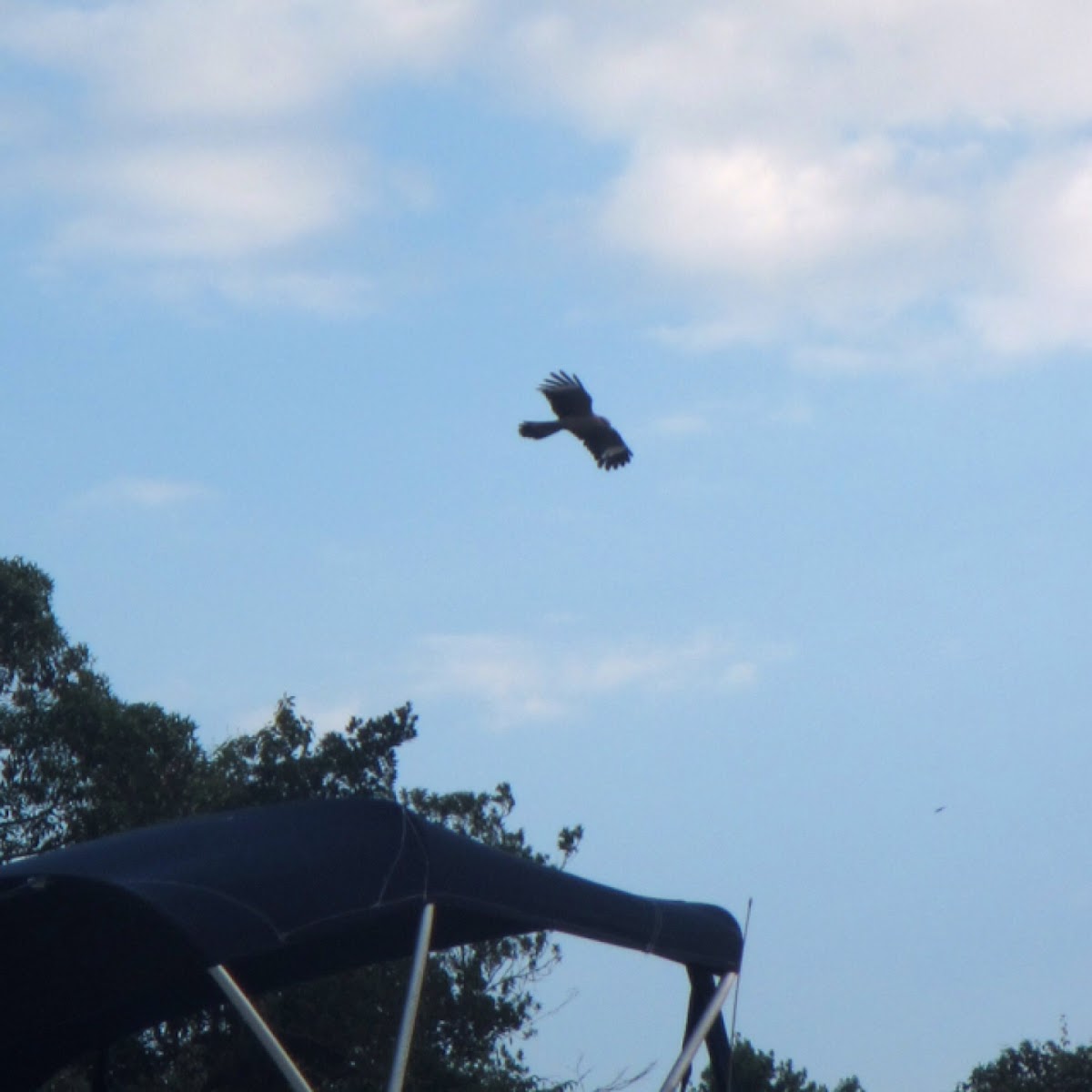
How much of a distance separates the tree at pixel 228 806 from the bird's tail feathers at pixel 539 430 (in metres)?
7.45

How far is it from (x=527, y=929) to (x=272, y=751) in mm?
12571

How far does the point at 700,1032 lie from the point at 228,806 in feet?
38.8

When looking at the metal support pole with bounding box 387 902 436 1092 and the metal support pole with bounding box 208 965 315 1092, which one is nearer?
the metal support pole with bounding box 208 965 315 1092

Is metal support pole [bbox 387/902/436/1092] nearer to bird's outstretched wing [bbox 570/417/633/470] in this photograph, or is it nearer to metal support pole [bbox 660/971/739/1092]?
metal support pole [bbox 660/971/739/1092]

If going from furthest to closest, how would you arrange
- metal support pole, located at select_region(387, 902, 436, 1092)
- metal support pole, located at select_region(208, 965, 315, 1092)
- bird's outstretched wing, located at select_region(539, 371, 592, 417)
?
1. bird's outstretched wing, located at select_region(539, 371, 592, 417)
2. metal support pole, located at select_region(387, 902, 436, 1092)
3. metal support pole, located at select_region(208, 965, 315, 1092)

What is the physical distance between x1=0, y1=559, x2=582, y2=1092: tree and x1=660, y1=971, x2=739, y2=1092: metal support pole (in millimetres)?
9093

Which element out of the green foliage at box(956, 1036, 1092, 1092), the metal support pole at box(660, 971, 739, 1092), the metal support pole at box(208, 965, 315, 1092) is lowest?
the metal support pole at box(208, 965, 315, 1092)

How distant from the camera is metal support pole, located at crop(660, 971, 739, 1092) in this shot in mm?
6762

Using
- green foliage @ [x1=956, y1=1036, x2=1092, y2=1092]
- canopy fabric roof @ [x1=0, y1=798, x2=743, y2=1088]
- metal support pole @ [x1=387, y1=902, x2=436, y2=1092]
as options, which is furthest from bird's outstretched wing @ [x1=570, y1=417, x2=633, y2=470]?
green foliage @ [x1=956, y1=1036, x2=1092, y2=1092]

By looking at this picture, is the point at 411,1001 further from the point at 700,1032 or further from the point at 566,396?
the point at 566,396

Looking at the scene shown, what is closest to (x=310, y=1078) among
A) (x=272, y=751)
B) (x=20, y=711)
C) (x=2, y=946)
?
(x=272, y=751)

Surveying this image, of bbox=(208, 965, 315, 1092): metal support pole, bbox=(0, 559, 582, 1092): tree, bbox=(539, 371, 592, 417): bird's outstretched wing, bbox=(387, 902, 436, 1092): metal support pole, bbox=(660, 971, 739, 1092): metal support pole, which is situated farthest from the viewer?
bbox=(0, 559, 582, 1092): tree

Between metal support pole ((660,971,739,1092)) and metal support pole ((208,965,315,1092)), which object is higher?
metal support pole ((660,971,739,1092))

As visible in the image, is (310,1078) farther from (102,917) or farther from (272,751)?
(102,917)
